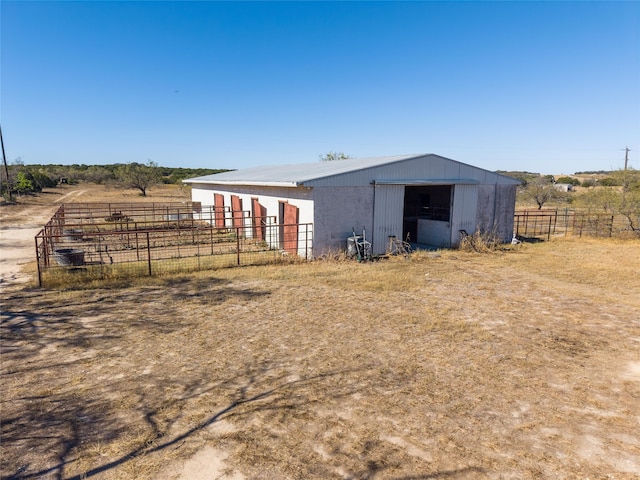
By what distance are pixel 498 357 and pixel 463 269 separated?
693 cm

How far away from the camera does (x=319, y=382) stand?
5.49m

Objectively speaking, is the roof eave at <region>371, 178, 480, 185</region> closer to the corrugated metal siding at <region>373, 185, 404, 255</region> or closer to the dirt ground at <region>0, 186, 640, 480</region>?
the corrugated metal siding at <region>373, 185, 404, 255</region>

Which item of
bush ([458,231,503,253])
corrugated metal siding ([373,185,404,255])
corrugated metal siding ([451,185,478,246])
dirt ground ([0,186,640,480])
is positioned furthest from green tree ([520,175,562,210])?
dirt ground ([0,186,640,480])

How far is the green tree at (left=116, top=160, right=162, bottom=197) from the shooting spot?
56531 millimetres

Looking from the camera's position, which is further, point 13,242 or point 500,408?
point 13,242

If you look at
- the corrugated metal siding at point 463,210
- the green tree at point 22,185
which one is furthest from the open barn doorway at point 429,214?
the green tree at point 22,185

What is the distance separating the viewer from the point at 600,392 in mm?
5262

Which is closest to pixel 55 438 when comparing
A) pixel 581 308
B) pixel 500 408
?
pixel 500 408

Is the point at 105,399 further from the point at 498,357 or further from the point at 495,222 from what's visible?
the point at 495,222

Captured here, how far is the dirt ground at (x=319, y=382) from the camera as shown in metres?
3.95

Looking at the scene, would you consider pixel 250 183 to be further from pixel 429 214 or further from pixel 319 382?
pixel 319 382

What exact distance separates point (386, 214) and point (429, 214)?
18.3 feet

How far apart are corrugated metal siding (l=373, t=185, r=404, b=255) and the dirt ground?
15.5 ft

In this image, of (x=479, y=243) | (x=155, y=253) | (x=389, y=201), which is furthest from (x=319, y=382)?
(x=479, y=243)
